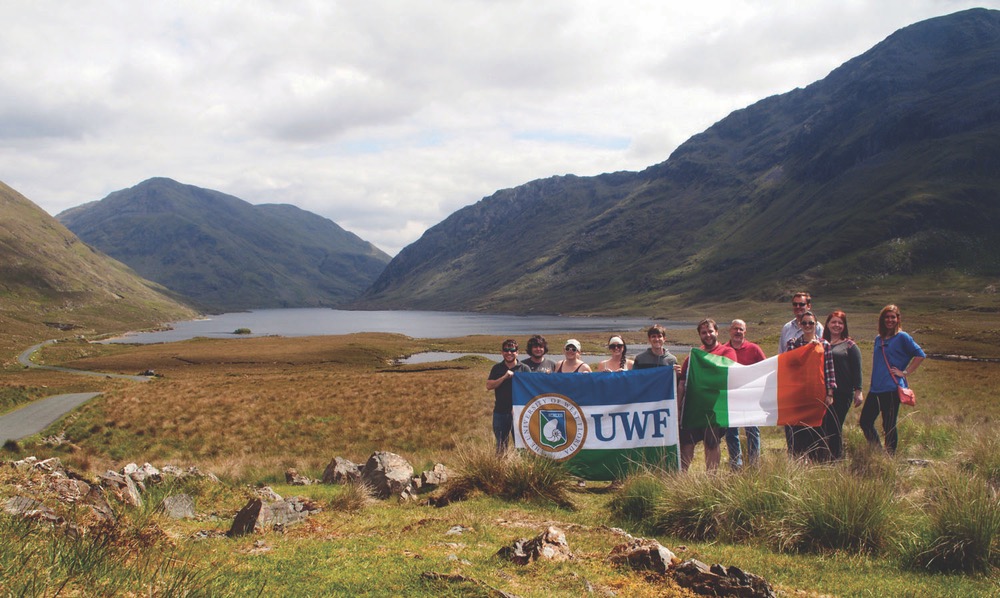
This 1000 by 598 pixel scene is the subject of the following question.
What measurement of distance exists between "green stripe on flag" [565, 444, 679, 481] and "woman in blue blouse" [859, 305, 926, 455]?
136 inches

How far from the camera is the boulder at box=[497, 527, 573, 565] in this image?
6039mm

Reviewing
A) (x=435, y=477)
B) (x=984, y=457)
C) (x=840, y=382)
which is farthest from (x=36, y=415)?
(x=984, y=457)

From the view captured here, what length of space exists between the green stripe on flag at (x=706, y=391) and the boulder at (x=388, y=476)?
17.9ft

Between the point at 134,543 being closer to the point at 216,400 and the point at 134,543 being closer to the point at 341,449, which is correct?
the point at 341,449

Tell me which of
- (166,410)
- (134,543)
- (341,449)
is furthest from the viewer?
(166,410)

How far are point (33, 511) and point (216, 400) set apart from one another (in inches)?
987

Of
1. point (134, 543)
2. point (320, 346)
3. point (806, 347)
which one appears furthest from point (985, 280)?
point (134, 543)

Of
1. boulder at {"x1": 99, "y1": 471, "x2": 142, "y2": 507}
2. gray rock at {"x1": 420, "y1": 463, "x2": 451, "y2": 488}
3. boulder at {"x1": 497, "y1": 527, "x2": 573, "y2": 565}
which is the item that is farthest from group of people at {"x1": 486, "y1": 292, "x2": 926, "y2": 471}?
boulder at {"x1": 99, "y1": 471, "x2": 142, "y2": 507}

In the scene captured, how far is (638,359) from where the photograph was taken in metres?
11.2

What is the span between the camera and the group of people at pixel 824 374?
9.75 metres

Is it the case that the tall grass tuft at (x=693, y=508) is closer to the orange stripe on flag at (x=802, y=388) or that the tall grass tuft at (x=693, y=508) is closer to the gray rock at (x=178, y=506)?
the orange stripe on flag at (x=802, y=388)

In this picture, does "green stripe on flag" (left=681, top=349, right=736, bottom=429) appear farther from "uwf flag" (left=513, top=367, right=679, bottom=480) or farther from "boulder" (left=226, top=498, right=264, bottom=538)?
"boulder" (left=226, top=498, right=264, bottom=538)

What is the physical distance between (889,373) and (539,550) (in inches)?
294

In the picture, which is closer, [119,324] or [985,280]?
[985,280]
